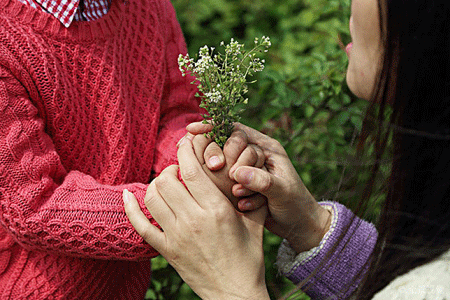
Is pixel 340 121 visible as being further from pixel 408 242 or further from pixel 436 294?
pixel 436 294

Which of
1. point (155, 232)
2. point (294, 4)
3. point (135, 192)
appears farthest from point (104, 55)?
point (294, 4)

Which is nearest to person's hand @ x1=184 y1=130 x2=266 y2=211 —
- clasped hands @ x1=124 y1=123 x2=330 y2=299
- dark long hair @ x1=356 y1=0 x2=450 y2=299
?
clasped hands @ x1=124 y1=123 x2=330 y2=299

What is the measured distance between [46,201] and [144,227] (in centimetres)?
28

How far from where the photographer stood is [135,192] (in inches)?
54.9

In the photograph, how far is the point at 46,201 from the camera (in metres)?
1.31

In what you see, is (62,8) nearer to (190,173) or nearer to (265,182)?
(190,173)

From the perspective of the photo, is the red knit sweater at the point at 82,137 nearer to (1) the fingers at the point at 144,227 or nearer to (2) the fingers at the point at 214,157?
(1) the fingers at the point at 144,227

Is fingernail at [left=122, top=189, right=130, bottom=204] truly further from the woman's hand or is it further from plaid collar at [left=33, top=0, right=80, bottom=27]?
plaid collar at [left=33, top=0, right=80, bottom=27]

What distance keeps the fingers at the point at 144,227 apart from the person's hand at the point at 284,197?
26 cm

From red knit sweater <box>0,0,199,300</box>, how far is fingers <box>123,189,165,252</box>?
0.03 metres

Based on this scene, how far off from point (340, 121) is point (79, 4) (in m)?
1.24

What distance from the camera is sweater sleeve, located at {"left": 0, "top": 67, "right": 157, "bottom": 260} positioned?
1260 millimetres

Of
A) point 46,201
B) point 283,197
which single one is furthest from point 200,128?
point 46,201

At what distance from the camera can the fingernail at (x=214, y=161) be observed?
1328mm
